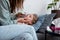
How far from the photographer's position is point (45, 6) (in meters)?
3.04

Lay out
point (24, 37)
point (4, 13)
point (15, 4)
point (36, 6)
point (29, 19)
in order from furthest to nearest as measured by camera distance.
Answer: point (36, 6)
point (29, 19)
point (15, 4)
point (4, 13)
point (24, 37)

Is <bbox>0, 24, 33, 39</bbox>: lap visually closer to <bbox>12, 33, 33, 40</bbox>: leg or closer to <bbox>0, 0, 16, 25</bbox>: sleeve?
<bbox>12, 33, 33, 40</bbox>: leg

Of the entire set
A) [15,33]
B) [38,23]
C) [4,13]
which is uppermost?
[4,13]

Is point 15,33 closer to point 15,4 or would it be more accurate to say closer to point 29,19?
point 15,4

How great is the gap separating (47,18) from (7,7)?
3.70 feet

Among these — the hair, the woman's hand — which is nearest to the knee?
the hair

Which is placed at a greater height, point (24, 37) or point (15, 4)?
point (15, 4)

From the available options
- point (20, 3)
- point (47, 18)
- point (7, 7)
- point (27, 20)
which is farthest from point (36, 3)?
point (7, 7)

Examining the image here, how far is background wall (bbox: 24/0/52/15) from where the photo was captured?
2756mm

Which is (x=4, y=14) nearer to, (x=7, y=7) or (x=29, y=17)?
(x=7, y=7)

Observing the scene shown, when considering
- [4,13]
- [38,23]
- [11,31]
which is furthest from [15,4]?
[38,23]

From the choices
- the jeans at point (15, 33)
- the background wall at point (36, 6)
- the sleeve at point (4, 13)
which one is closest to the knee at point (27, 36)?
the jeans at point (15, 33)

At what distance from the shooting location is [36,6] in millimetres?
2904

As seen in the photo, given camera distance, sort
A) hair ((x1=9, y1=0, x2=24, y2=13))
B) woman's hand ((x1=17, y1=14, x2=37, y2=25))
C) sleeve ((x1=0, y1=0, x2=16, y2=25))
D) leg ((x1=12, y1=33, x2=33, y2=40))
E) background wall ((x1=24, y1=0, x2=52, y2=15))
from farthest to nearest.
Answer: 1. background wall ((x1=24, y1=0, x2=52, y2=15))
2. woman's hand ((x1=17, y1=14, x2=37, y2=25))
3. hair ((x1=9, y1=0, x2=24, y2=13))
4. sleeve ((x1=0, y1=0, x2=16, y2=25))
5. leg ((x1=12, y1=33, x2=33, y2=40))
